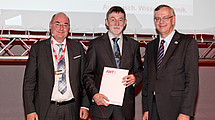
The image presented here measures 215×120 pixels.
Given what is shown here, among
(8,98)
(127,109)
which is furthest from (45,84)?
(8,98)

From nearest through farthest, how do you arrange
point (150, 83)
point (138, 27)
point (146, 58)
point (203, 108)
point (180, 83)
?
point (180, 83), point (150, 83), point (146, 58), point (138, 27), point (203, 108)

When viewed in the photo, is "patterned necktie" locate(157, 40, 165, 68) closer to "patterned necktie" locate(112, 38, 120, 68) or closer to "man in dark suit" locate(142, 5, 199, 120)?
"man in dark suit" locate(142, 5, 199, 120)

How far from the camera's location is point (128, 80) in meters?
2.36

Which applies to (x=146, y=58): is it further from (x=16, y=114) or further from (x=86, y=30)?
(x=16, y=114)

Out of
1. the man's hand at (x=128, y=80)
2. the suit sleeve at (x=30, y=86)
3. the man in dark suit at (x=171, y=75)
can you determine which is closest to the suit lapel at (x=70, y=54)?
the suit sleeve at (x=30, y=86)

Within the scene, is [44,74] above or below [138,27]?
below

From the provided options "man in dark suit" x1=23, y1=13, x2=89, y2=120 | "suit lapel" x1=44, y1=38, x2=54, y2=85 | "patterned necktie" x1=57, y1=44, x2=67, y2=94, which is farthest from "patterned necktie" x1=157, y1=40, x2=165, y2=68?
"suit lapel" x1=44, y1=38, x2=54, y2=85

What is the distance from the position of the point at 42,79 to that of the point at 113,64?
890mm

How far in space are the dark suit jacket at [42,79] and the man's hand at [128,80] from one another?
0.62 m

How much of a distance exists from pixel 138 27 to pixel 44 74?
9.39ft

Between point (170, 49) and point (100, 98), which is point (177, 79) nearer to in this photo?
point (170, 49)

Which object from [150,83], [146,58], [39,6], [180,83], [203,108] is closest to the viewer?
[180,83]

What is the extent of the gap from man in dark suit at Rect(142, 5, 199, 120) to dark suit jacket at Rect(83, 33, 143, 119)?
0.21m

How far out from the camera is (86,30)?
462 centimetres
